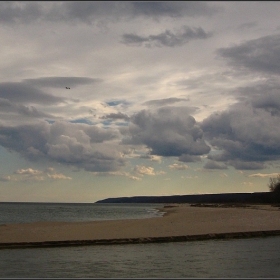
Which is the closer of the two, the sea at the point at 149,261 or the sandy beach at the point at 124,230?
the sea at the point at 149,261

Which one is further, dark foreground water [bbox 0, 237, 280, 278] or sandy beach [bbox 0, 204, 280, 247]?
sandy beach [bbox 0, 204, 280, 247]

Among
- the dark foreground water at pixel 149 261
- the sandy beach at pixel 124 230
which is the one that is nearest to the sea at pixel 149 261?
the dark foreground water at pixel 149 261

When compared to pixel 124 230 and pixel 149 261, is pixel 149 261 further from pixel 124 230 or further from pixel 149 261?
pixel 124 230

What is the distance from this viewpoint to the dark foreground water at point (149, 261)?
20161 mm

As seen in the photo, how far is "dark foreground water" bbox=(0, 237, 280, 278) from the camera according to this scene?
2016cm

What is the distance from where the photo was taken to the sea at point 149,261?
66.1 ft

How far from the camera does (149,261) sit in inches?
930

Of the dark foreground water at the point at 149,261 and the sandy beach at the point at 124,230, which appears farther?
the sandy beach at the point at 124,230

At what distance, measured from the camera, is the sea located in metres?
20.2

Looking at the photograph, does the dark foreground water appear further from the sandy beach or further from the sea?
the sandy beach

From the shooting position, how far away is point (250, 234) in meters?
35.6

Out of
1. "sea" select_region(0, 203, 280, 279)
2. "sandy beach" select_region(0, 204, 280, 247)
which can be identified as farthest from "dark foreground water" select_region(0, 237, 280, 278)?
"sandy beach" select_region(0, 204, 280, 247)

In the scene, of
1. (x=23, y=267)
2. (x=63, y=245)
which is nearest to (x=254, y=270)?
(x=23, y=267)

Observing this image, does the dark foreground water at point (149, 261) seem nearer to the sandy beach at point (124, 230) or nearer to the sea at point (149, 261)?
the sea at point (149, 261)
